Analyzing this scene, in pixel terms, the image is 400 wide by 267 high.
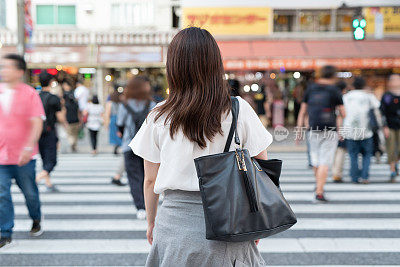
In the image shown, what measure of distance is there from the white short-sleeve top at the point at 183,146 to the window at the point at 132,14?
2019 cm

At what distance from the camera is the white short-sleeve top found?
83.0 inches

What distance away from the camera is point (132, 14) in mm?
21750

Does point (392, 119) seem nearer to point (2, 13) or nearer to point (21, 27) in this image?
point (21, 27)

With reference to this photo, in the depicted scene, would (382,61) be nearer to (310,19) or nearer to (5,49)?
(310,19)

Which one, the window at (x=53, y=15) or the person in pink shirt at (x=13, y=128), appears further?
the window at (x=53, y=15)

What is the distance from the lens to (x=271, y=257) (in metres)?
4.58

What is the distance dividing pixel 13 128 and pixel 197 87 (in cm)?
326

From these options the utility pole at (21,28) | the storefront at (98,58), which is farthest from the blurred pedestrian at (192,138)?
the storefront at (98,58)

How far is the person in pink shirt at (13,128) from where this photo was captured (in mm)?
4699

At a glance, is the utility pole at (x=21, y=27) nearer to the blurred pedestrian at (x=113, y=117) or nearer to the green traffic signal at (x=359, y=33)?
the blurred pedestrian at (x=113, y=117)

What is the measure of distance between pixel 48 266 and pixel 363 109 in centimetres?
574

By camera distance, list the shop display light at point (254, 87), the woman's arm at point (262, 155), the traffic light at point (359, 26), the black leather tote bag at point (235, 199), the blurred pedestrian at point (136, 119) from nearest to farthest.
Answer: the black leather tote bag at point (235, 199) < the woman's arm at point (262, 155) < the blurred pedestrian at point (136, 119) < the traffic light at point (359, 26) < the shop display light at point (254, 87)

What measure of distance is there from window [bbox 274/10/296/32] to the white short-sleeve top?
63.5 ft

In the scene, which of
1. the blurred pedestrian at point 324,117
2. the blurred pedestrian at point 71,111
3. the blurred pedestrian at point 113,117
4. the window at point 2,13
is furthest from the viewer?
the window at point 2,13
